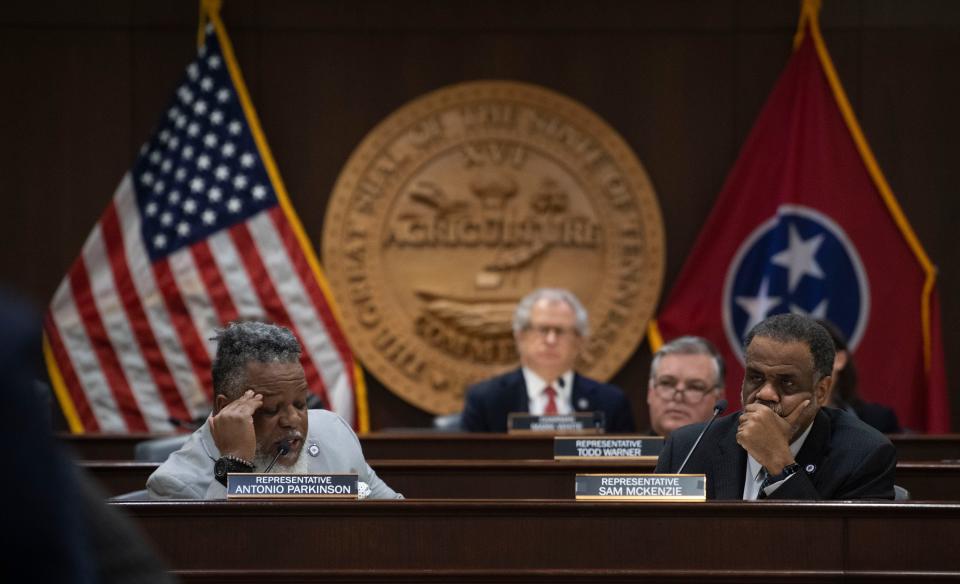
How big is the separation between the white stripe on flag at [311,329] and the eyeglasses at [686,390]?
259 cm

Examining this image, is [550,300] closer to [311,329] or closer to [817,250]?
[311,329]

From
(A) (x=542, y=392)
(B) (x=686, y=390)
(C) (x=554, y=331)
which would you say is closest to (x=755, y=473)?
(B) (x=686, y=390)

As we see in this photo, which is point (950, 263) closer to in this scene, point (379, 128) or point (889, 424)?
point (889, 424)

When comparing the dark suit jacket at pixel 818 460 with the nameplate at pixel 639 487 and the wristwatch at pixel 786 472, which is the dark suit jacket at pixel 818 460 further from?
the nameplate at pixel 639 487

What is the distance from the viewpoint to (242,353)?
338 cm

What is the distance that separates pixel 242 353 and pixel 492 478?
1.32 meters

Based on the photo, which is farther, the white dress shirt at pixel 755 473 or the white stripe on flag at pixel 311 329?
the white stripe on flag at pixel 311 329

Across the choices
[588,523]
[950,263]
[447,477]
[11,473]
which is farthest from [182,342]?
[11,473]

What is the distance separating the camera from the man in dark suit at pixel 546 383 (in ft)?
20.2

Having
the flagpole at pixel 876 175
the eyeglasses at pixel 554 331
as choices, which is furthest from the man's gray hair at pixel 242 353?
the flagpole at pixel 876 175

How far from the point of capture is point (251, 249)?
7.34 m

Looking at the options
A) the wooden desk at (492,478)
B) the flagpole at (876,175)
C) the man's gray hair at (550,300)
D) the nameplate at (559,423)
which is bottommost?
the wooden desk at (492,478)

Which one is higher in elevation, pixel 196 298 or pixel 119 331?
pixel 196 298

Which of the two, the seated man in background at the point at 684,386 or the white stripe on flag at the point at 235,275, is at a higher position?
the white stripe on flag at the point at 235,275
